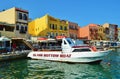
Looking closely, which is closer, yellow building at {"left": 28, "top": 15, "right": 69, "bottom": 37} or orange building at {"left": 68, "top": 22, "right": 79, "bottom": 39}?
yellow building at {"left": 28, "top": 15, "right": 69, "bottom": 37}

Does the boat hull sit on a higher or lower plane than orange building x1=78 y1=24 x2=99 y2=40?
lower

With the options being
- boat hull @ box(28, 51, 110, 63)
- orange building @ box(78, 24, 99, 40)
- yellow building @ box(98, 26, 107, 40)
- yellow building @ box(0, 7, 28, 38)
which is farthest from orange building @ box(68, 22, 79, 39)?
boat hull @ box(28, 51, 110, 63)

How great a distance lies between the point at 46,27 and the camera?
72.2m

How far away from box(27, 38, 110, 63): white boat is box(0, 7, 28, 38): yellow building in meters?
18.1

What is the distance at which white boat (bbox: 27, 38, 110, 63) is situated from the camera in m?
34.0

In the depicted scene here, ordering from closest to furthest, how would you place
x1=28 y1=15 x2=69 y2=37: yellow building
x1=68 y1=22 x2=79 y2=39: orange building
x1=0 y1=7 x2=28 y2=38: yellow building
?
x1=0 y1=7 x2=28 y2=38: yellow building, x1=28 y1=15 x2=69 y2=37: yellow building, x1=68 y1=22 x2=79 y2=39: orange building

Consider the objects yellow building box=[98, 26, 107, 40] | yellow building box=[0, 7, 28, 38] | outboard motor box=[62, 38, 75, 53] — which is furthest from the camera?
yellow building box=[98, 26, 107, 40]

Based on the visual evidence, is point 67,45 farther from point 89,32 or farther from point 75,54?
point 89,32

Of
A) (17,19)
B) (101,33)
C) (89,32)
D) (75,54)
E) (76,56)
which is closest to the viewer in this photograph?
(76,56)

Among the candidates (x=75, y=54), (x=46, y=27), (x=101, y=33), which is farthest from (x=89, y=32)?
(x=75, y=54)

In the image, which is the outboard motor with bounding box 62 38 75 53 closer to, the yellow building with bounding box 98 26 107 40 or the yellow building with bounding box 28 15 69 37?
the yellow building with bounding box 28 15 69 37

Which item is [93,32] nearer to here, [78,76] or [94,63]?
[94,63]

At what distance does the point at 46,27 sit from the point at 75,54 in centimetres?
3817

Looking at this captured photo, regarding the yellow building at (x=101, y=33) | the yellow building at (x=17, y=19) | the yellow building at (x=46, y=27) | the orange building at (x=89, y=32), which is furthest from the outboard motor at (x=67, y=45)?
the yellow building at (x=101, y=33)
